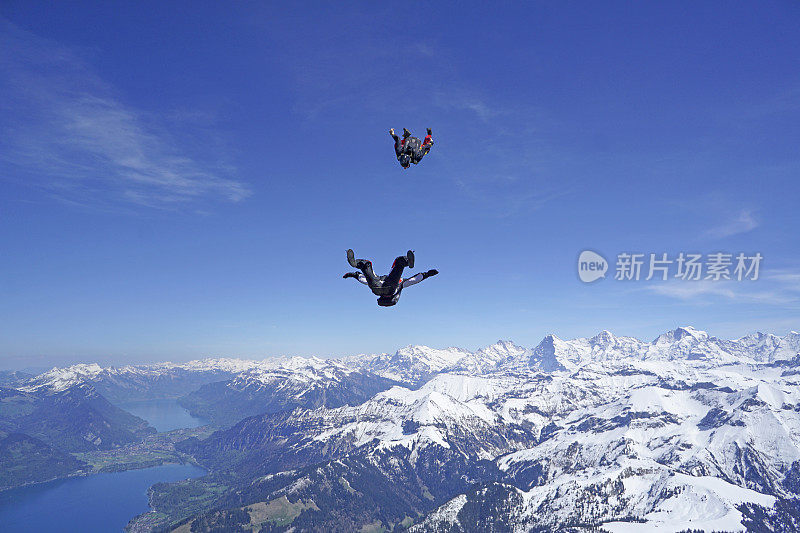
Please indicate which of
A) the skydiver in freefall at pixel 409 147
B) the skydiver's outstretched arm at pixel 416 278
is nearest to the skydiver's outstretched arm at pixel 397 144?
the skydiver in freefall at pixel 409 147

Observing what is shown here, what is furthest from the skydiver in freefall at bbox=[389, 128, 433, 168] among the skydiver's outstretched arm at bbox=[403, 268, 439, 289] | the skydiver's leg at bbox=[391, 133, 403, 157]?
the skydiver's outstretched arm at bbox=[403, 268, 439, 289]

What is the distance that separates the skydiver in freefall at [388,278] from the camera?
18656mm

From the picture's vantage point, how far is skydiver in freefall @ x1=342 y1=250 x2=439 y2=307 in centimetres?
1866

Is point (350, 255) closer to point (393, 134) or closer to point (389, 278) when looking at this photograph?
point (389, 278)

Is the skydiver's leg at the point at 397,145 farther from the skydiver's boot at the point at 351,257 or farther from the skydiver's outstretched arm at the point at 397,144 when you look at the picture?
the skydiver's boot at the point at 351,257

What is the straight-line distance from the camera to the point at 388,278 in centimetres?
1936

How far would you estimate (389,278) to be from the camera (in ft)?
63.4

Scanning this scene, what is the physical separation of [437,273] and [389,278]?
251 centimetres

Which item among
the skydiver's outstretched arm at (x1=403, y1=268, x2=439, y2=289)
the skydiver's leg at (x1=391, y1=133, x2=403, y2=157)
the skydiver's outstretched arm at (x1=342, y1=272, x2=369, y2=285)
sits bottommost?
the skydiver's outstretched arm at (x1=342, y1=272, x2=369, y2=285)

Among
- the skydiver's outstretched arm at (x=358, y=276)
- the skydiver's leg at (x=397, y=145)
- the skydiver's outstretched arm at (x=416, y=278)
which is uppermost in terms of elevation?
the skydiver's leg at (x=397, y=145)

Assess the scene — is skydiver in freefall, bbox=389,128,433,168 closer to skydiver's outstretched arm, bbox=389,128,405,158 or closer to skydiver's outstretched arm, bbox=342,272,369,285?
skydiver's outstretched arm, bbox=389,128,405,158

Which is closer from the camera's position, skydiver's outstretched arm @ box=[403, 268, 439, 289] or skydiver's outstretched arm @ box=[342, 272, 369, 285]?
skydiver's outstretched arm @ box=[342, 272, 369, 285]

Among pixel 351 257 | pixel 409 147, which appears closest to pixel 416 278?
pixel 351 257

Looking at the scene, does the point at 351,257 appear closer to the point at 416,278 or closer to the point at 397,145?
the point at 416,278
